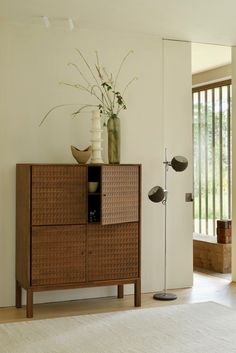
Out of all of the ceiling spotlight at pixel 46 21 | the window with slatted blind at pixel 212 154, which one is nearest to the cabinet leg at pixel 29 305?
the ceiling spotlight at pixel 46 21

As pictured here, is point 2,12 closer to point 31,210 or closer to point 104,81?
point 104,81

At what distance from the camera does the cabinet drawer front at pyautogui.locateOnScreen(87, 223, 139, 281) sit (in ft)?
16.5

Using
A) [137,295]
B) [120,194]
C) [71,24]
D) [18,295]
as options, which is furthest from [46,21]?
[137,295]

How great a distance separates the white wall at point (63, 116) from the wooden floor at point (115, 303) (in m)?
0.14

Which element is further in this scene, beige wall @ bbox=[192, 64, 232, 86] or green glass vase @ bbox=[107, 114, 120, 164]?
beige wall @ bbox=[192, 64, 232, 86]

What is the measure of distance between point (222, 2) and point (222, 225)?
2.99 metres

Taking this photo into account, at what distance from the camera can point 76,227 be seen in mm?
4977

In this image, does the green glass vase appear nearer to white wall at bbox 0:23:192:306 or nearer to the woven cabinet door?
the woven cabinet door

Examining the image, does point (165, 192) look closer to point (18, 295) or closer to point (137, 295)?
point (137, 295)

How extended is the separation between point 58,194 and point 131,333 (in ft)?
4.35

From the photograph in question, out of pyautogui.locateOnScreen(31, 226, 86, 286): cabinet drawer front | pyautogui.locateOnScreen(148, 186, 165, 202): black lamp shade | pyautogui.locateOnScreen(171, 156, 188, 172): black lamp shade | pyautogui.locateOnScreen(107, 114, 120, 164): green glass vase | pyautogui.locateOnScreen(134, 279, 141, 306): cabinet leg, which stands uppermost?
pyautogui.locateOnScreen(107, 114, 120, 164): green glass vase

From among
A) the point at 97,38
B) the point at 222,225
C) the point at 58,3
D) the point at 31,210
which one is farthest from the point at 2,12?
the point at 222,225

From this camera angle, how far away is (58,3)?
472 cm

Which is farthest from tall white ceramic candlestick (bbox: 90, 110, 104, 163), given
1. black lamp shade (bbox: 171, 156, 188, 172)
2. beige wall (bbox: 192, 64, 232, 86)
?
beige wall (bbox: 192, 64, 232, 86)
